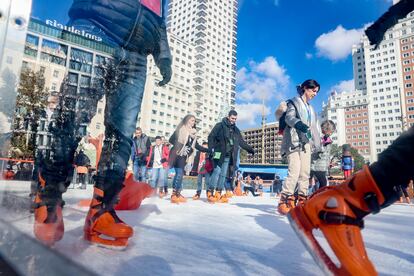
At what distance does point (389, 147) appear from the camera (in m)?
0.53

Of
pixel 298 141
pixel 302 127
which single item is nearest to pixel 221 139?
pixel 298 141

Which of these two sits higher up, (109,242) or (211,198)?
(109,242)

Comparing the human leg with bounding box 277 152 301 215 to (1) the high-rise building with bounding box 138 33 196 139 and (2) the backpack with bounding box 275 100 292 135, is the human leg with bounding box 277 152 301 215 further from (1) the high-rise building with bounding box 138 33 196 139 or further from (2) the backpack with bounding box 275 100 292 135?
(1) the high-rise building with bounding box 138 33 196 139

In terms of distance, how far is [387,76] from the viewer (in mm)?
1102

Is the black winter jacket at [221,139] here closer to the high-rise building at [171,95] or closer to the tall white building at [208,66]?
the tall white building at [208,66]

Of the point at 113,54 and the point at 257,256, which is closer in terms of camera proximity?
the point at 257,256

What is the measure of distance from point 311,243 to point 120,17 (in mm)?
926

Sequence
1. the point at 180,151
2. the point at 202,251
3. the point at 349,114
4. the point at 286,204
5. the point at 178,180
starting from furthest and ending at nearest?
the point at 180,151 < the point at 178,180 < the point at 286,204 < the point at 349,114 < the point at 202,251

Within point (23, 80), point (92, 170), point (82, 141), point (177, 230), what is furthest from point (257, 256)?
point (23, 80)

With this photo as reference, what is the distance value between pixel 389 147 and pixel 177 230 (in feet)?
2.69

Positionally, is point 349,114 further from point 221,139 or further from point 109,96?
point 221,139

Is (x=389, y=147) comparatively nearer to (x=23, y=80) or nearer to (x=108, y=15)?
(x=108, y=15)

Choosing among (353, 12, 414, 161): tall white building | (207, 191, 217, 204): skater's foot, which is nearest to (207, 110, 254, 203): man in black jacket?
(207, 191, 217, 204): skater's foot

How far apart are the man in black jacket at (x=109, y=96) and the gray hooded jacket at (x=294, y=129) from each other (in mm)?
1406
